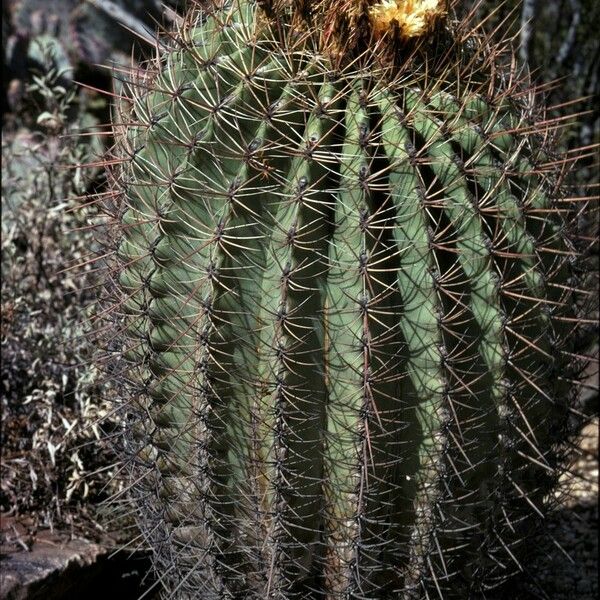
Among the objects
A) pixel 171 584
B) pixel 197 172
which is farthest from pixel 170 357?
pixel 171 584

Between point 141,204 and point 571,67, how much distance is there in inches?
146

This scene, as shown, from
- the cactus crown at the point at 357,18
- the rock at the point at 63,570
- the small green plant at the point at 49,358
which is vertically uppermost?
the cactus crown at the point at 357,18

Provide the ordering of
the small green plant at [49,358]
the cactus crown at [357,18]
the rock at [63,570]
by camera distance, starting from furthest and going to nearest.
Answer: the small green plant at [49,358]
the rock at [63,570]
the cactus crown at [357,18]

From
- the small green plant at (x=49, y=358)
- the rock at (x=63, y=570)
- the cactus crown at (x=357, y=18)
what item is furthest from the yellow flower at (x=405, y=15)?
the rock at (x=63, y=570)

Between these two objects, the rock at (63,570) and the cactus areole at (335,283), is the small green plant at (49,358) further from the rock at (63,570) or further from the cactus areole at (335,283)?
the cactus areole at (335,283)

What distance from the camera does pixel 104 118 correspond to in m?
5.76

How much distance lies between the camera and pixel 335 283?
2.19 meters

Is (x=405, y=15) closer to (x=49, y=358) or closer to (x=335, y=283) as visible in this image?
(x=335, y=283)

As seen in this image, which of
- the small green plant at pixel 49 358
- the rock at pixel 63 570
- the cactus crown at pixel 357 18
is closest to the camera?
the cactus crown at pixel 357 18

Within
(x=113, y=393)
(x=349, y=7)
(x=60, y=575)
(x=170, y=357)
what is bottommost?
(x=60, y=575)

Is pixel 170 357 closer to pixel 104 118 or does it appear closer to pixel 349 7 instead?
pixel 349 7

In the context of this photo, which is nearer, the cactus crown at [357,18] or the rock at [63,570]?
the cactus crown at [357,18]

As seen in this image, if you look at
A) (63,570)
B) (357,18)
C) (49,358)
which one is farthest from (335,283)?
A: (49,358)

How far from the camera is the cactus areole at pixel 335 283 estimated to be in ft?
7.14
